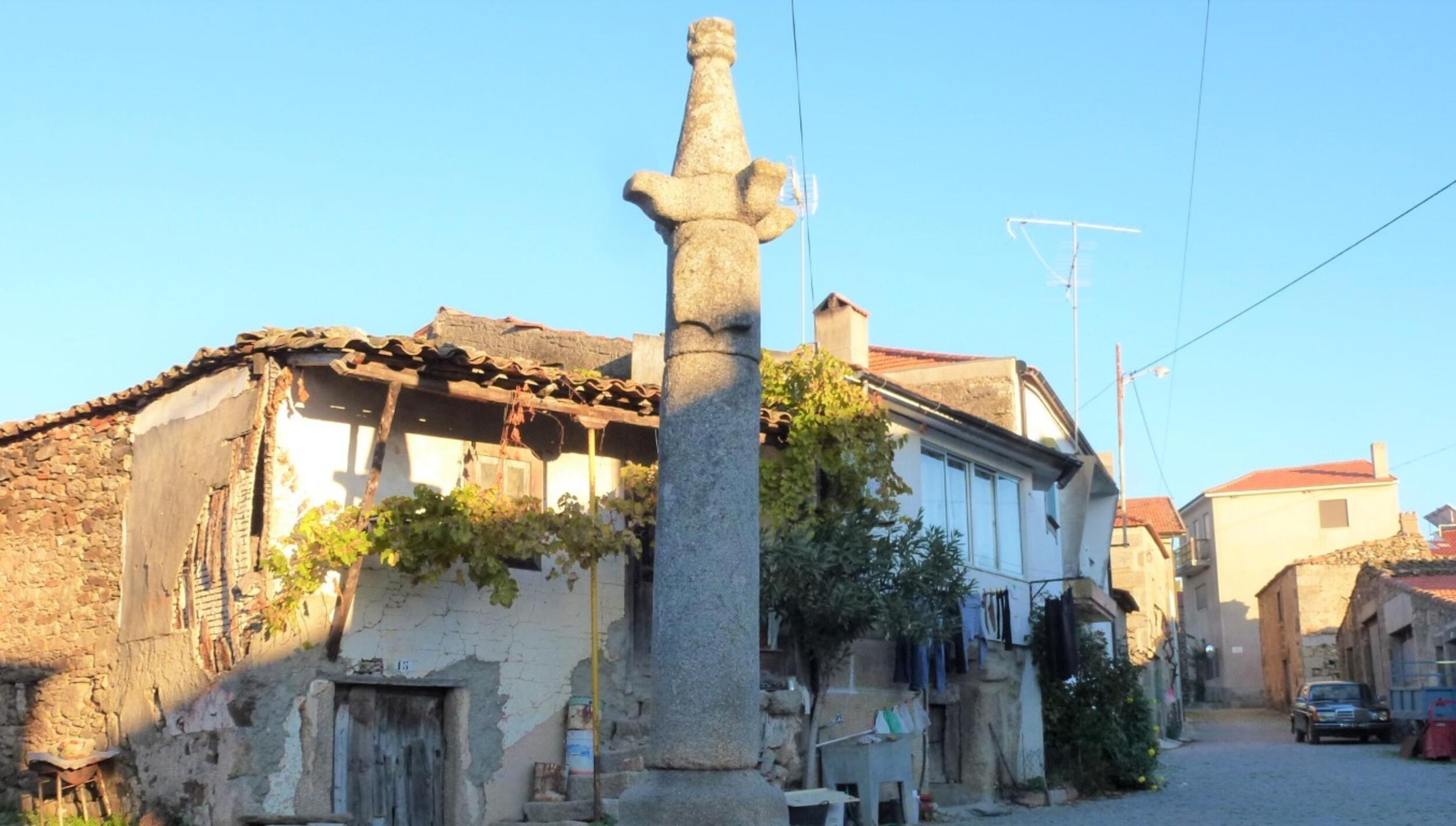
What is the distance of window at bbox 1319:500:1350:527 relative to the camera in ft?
158

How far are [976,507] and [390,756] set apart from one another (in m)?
8.84

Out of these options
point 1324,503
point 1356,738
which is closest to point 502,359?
point 1356,738

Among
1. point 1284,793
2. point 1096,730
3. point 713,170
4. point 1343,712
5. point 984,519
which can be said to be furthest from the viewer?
point 1343,712

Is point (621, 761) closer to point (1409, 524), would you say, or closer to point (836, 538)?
point (836, 538)

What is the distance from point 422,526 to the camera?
10.7 meters

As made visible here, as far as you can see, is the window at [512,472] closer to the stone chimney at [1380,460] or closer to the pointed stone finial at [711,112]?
the pointed stone finial at [711,112]

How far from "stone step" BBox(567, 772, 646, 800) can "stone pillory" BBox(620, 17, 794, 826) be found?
5.79m

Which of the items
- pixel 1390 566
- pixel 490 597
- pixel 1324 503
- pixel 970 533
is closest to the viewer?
pixel 490 597

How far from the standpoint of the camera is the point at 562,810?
11.6 m

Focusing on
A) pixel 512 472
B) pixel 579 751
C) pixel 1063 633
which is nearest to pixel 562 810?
pixel 579 751

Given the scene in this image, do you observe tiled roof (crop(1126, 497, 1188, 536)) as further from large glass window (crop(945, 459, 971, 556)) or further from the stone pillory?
the stone pillory

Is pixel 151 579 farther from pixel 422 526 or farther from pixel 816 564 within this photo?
pixel 816 564

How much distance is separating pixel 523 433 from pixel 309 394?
2.08 metres

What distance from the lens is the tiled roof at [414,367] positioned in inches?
418
